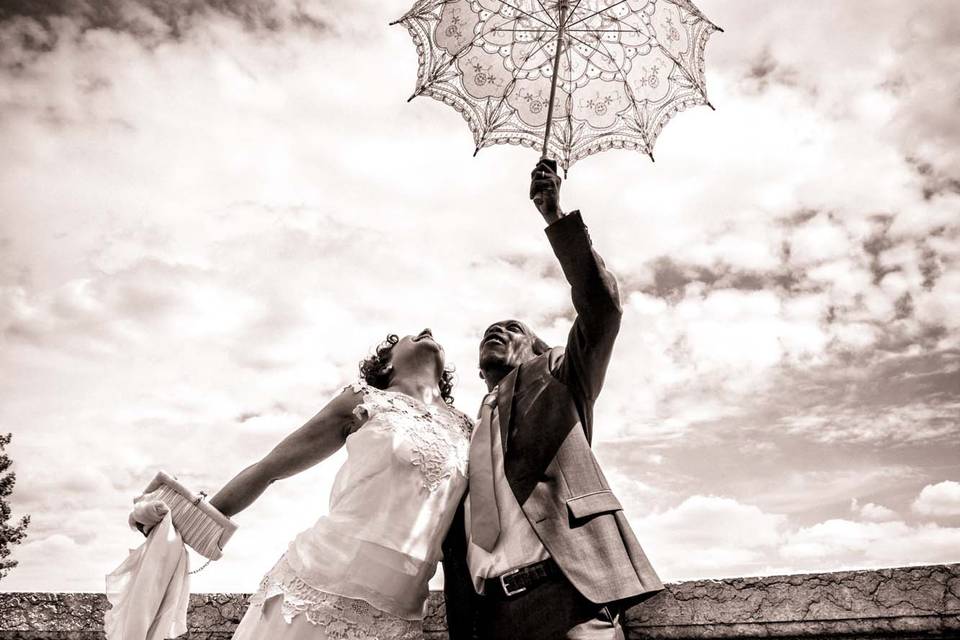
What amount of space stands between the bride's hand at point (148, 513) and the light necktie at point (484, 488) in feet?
3.90

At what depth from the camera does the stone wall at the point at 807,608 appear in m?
2.56

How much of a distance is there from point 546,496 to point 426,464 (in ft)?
1.72

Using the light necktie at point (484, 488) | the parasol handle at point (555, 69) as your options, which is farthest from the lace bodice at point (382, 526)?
the parasol handle at point (555, 69)

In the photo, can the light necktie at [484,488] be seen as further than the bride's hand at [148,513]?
No

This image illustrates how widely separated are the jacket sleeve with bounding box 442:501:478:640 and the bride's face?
93 centimetres

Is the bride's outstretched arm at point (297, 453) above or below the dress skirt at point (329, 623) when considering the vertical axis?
above

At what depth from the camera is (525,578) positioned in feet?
7.88

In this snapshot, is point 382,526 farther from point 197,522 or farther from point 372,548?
point 197,522

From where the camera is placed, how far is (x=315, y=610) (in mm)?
2480

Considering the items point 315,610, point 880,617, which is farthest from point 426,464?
point 880,617

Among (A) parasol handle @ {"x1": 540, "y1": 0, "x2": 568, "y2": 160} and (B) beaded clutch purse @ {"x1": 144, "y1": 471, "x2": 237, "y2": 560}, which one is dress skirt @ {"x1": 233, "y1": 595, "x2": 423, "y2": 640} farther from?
(A) parasol handle @ {"x1": 540, "y1": 0, "x2": 568, "y2": 160}

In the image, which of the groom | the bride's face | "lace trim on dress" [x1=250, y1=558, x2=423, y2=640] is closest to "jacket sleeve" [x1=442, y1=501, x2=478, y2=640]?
the groom

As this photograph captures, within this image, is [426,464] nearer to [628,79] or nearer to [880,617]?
[880,617]

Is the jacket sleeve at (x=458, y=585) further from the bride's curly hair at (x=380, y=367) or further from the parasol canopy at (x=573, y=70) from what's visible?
the parasol canopy at (x=573, y=70)
